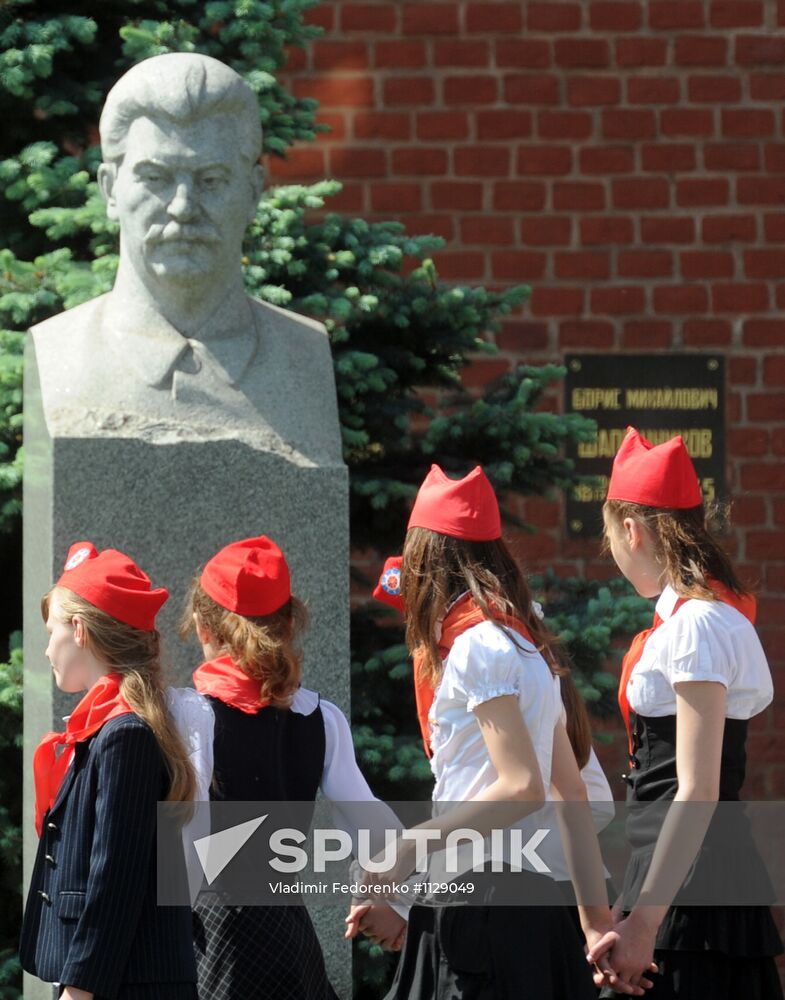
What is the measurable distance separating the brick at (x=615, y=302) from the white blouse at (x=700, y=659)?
3634 millimetres

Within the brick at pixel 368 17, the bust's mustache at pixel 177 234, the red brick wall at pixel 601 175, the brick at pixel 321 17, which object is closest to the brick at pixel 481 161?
the red brick wall at pixel 601 175

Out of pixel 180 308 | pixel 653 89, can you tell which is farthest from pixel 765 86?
pixel 180 308

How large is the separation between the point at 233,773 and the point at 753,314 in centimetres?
403

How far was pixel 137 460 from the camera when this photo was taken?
13.4ft

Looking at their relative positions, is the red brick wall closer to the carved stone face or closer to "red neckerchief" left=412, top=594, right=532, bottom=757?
the carved stone face

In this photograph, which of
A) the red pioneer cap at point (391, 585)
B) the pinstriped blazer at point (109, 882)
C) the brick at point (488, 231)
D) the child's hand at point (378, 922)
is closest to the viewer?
the pinstriped blazer at point (109, 882)

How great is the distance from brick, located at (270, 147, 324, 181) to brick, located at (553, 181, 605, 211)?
30.6 inches

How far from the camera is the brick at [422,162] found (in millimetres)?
6500

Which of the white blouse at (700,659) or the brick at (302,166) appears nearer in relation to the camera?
the white blouse at (700,659)

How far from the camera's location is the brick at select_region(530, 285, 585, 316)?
657 centimetres

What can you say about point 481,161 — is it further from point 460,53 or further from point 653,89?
point 653,89

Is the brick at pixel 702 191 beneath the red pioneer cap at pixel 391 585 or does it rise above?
above

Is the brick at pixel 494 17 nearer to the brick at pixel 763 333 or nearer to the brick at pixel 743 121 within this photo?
the brick at pixel 743 121

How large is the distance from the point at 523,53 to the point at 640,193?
661 millimetres
